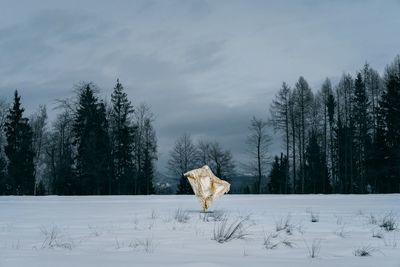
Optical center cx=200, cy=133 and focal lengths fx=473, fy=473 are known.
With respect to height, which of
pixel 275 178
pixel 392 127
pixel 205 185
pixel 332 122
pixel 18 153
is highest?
pixel 332 122

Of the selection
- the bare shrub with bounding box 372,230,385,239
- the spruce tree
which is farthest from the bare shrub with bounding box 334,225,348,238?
the spruce tree

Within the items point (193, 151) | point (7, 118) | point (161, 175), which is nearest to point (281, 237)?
point (7, 118)

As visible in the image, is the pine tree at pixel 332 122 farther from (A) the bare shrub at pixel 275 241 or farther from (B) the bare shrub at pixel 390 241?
(A) the bare shrub at pixel 275 241

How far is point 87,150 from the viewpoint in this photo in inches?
2073

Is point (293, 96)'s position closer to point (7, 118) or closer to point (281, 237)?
point (7, 118)

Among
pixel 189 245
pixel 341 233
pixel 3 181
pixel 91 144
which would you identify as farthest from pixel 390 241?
pixel 3 181

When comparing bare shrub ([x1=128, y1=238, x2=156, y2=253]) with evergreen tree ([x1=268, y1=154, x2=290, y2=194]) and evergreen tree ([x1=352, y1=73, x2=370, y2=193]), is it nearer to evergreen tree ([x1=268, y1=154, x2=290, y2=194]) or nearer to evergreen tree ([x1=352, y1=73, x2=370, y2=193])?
evergreen tree ([x1=352, y1=73, x2=370, y2=193])

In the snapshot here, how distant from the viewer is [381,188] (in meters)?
51.0

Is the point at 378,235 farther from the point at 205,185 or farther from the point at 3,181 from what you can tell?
the point at 3,181

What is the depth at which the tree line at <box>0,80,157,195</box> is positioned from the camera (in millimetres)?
52969

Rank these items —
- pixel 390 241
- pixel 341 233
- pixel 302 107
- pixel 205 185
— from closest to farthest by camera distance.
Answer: pixel 390 241
pixel 341 233
pixel 205 185
pixel 302 107

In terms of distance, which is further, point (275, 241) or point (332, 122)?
point (332, 122)

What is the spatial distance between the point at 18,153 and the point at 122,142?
466 inches

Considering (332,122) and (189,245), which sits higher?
(332,122)
